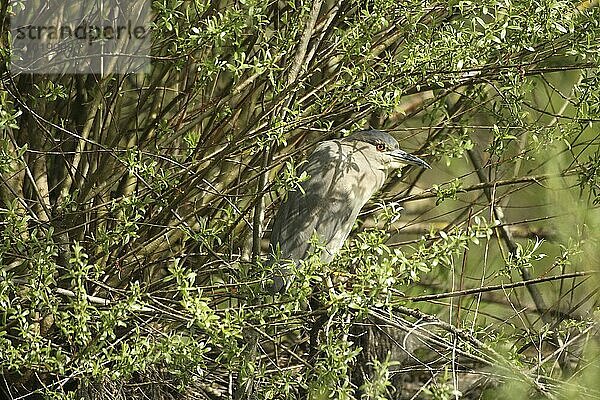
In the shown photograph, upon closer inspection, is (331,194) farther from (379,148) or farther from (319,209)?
(379,148)

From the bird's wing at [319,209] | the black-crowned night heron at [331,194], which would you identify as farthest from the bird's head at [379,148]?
the bird's wing at [319,209]

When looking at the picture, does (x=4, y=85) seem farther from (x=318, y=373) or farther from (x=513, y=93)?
(x=513, y=93)

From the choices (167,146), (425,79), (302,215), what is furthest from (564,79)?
(167,146)

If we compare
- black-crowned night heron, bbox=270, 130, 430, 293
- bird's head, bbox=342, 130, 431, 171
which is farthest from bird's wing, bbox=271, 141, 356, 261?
bird's head, bbox=342, 130, 431, 171

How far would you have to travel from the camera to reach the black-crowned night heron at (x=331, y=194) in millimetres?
2951

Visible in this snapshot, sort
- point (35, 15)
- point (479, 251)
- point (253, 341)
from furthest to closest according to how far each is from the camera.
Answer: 1. point (479, 251)
2. point (35, 15)
3. point (253, 341)

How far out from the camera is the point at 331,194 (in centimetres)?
300

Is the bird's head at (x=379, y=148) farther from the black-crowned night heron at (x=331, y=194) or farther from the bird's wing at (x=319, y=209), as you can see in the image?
the bird's wing at (x=319, y=209)

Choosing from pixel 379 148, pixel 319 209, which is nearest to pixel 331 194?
pixel 319 209

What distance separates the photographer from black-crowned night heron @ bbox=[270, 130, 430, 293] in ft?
9.68

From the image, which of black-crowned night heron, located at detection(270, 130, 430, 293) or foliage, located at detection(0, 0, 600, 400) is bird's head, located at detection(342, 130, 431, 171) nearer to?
black-crowned night heron, located at detection(270, 130, 430, 293)

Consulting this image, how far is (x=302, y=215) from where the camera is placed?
2977 mm

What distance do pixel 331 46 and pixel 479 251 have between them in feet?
3.78

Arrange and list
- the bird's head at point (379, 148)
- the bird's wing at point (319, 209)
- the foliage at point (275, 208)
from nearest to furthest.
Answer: the foliage at point (275, 208) → the bird's wing at point (319, 209) → the bird's head at point (379, 148)
